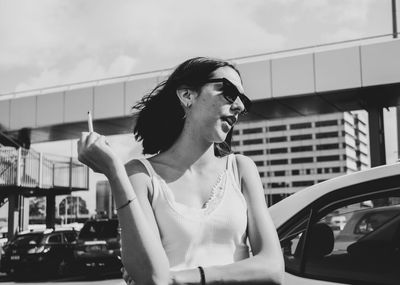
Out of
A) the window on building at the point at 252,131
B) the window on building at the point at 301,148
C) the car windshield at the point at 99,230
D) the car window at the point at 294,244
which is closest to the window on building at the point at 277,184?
the window on building at the point at 301,148

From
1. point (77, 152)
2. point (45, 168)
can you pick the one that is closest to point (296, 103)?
point (45, 168)

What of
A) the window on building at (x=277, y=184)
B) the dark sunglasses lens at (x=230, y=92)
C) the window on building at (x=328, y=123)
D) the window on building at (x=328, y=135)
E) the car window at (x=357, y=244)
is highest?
the window on building at (x=328, y=123)

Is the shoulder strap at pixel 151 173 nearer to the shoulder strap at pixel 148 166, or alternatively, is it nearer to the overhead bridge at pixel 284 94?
the shoulder strap at pixel 148 166

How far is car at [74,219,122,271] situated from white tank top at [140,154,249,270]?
14.7m

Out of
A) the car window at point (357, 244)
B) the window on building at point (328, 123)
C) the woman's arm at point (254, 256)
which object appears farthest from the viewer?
the window on building at point (328, 123)

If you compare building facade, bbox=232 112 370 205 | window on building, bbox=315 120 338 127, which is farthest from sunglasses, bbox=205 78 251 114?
window on building, bbox=315 120 338 127

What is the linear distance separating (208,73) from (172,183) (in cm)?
40

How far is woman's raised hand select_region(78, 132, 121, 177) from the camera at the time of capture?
167cm

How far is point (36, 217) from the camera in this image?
152 meters

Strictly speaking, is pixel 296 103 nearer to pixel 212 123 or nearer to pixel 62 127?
pixel 62 127

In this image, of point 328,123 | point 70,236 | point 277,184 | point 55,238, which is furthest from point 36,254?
point 277,184

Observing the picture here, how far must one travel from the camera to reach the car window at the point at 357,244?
2.70 meters

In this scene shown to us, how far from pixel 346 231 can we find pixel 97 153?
5.69ft

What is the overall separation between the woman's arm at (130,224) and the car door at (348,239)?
1.25 meters
